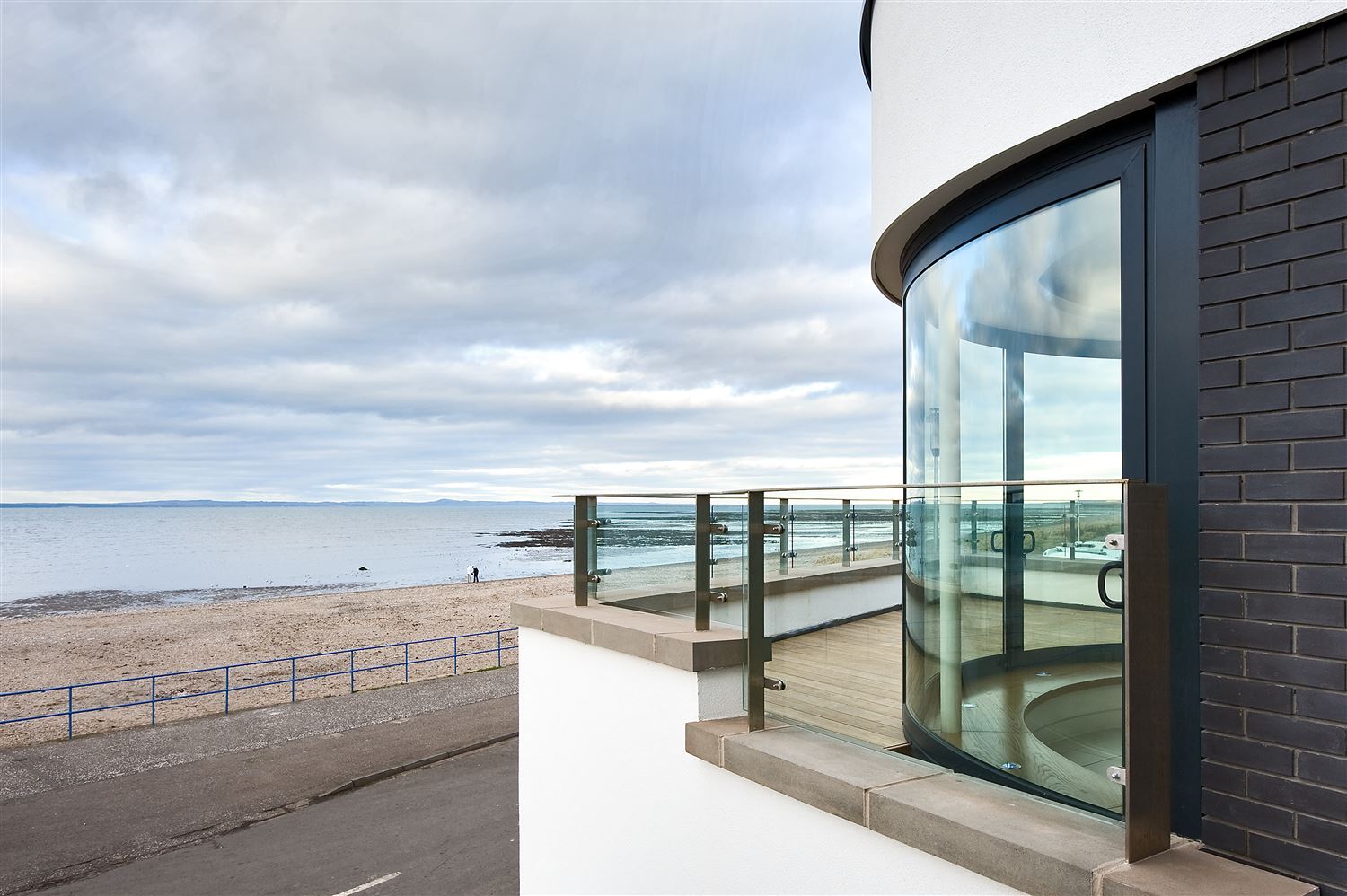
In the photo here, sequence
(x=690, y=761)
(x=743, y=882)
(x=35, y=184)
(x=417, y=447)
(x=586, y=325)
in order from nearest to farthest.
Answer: (x=743, y=882), (x=690, y=761), (x=35, y=184), (x=586, y=325), (x=417, y=447)

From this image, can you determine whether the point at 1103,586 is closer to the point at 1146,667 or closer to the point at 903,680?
the point at 1146,667

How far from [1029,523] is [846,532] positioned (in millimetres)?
1006

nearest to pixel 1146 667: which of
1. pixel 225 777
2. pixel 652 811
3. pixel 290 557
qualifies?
pixel 652 811

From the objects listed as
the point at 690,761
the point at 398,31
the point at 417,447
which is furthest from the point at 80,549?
the point at 690,761

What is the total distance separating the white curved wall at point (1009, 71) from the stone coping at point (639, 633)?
2.61 metres

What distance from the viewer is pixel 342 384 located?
88.4m

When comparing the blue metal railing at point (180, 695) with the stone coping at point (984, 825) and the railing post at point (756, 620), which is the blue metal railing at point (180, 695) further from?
the stone coping at point (984, 825)

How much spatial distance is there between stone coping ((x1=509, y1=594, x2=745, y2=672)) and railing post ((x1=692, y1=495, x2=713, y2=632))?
61 mm

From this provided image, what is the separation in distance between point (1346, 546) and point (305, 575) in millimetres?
67240

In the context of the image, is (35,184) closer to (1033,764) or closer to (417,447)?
(1033,764)

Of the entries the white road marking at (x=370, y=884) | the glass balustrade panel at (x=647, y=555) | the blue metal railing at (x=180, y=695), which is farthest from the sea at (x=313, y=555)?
the blue metal railing at (x=180, y=695)

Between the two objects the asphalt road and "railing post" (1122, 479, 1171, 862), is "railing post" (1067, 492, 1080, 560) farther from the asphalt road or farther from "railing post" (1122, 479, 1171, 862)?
the asphalt road

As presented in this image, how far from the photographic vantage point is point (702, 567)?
14.9 ft

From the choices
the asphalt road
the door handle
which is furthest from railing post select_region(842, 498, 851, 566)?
the asphalt road
